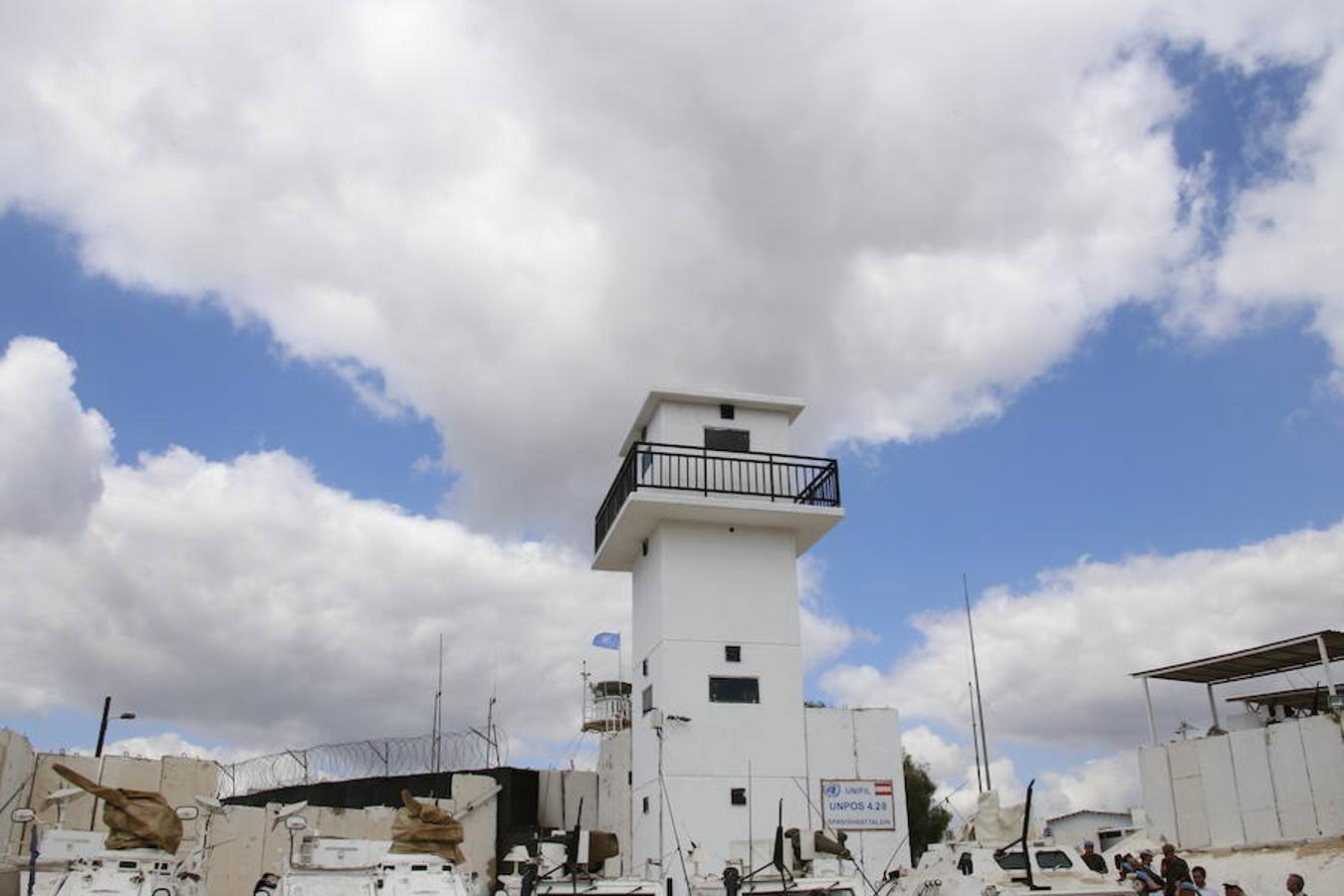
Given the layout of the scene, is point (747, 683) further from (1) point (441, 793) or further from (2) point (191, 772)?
(2) point (191, 772)

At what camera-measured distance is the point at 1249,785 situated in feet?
86.3

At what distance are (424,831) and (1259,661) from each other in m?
21.2

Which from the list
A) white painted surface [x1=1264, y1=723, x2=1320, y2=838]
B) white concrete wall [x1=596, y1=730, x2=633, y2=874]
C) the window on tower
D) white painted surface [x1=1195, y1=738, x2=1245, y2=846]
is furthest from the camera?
white concrete wall [x1=596, y1=730, x2=633, y2=874]

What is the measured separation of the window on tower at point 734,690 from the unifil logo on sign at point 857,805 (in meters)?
2.53

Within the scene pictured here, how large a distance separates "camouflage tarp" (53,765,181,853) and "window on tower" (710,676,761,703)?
536 inches

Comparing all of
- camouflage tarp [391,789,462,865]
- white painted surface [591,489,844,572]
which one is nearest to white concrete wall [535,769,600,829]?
white painted surface [591,489,844,572]

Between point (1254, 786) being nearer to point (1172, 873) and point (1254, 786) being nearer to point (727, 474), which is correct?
point (1172, 873)

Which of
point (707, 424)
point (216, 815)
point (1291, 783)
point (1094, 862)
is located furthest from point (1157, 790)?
point (216, 815)

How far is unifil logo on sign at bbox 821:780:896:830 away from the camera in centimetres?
2617

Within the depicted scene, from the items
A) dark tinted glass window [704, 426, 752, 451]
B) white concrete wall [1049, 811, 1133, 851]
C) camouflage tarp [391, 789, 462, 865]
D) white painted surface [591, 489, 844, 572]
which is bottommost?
camouflage tarp [391, 789, 462, 865]

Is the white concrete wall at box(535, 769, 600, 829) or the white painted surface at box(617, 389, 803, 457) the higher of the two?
the white painted surface at box(617, 389, 803, 457)

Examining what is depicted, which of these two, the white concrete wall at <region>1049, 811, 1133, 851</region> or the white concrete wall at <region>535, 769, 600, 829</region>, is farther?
the white concrete wall at <region>1049, 811, 1133, 851</region>

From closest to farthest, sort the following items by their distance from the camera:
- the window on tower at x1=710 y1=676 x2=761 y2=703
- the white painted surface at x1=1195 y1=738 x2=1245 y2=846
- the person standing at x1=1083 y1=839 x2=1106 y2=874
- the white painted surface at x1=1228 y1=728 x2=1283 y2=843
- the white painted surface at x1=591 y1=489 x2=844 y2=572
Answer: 1. the person standing at x1=1083 y1=839 x2=1106 y2=874
2. the white painted surface at x1=1228 y1=728 x2=1283 y2=843
3. the window on tower at x1=710 y1=676 x2=761 y2=703
4. the white painted surface at x1=1195 y1=738 x2=1245 y2=846
5. the white painted surface at x1=591 y1=489 x2=844 y2=572

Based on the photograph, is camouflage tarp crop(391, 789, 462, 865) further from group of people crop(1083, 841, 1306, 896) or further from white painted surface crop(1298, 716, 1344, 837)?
white painted surface crop(1298, 716, 1344, 837)
